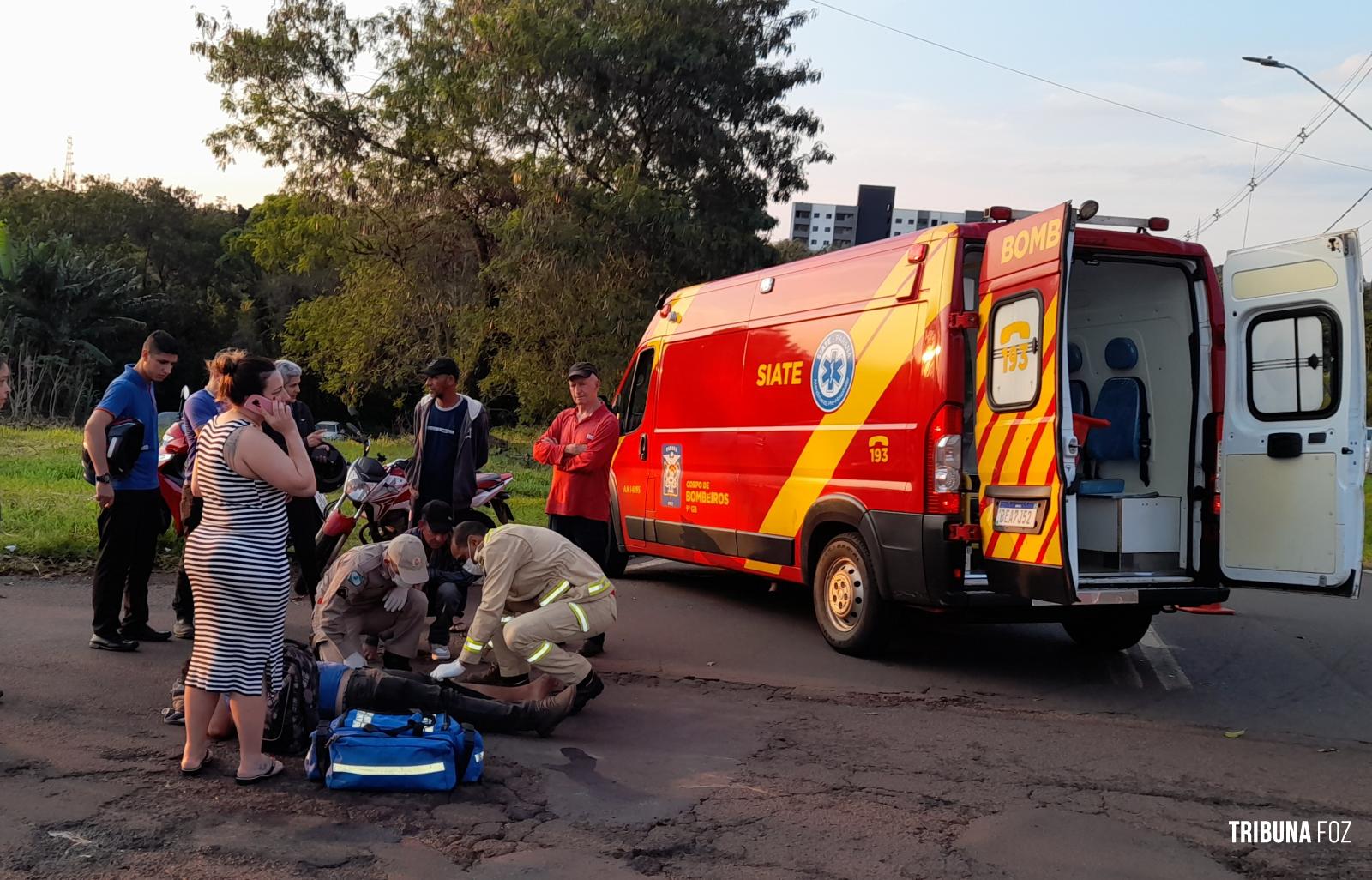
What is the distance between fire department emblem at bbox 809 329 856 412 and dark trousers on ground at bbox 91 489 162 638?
4.11 meters

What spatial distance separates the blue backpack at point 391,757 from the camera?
456cm

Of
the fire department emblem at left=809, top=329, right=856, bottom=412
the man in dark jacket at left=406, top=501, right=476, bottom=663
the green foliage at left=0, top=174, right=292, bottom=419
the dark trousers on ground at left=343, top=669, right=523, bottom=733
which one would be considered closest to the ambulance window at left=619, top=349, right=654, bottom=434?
the fire department emblem at left=809, top=329, right=856, bottom=412

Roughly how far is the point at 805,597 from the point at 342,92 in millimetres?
19229

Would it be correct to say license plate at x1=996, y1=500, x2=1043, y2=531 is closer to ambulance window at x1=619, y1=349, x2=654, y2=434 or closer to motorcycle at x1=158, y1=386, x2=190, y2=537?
ambulance window at x1=619, y1=349, x2=654, y2=434

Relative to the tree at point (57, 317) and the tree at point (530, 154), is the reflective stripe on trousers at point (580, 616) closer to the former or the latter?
the tree at point (530, 154)

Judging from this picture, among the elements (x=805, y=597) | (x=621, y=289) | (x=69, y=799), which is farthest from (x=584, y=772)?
(x=621, y=289)

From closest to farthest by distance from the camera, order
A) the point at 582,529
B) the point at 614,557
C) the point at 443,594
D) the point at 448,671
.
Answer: the point at 448,671
the point at 443,594
the point at 582,529
the point at 614,557

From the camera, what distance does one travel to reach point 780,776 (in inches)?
198

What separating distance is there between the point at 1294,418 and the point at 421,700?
5.20 meters

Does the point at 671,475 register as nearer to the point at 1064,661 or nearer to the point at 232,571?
the point at 1064,661

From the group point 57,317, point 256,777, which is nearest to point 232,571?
point 256,777

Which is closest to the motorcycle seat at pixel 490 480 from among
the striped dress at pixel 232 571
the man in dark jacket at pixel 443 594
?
the man in dark jacket at pixel 443 594

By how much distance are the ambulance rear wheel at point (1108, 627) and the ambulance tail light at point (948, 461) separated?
1.38m

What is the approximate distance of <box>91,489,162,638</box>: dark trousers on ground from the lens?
6.64 meters
